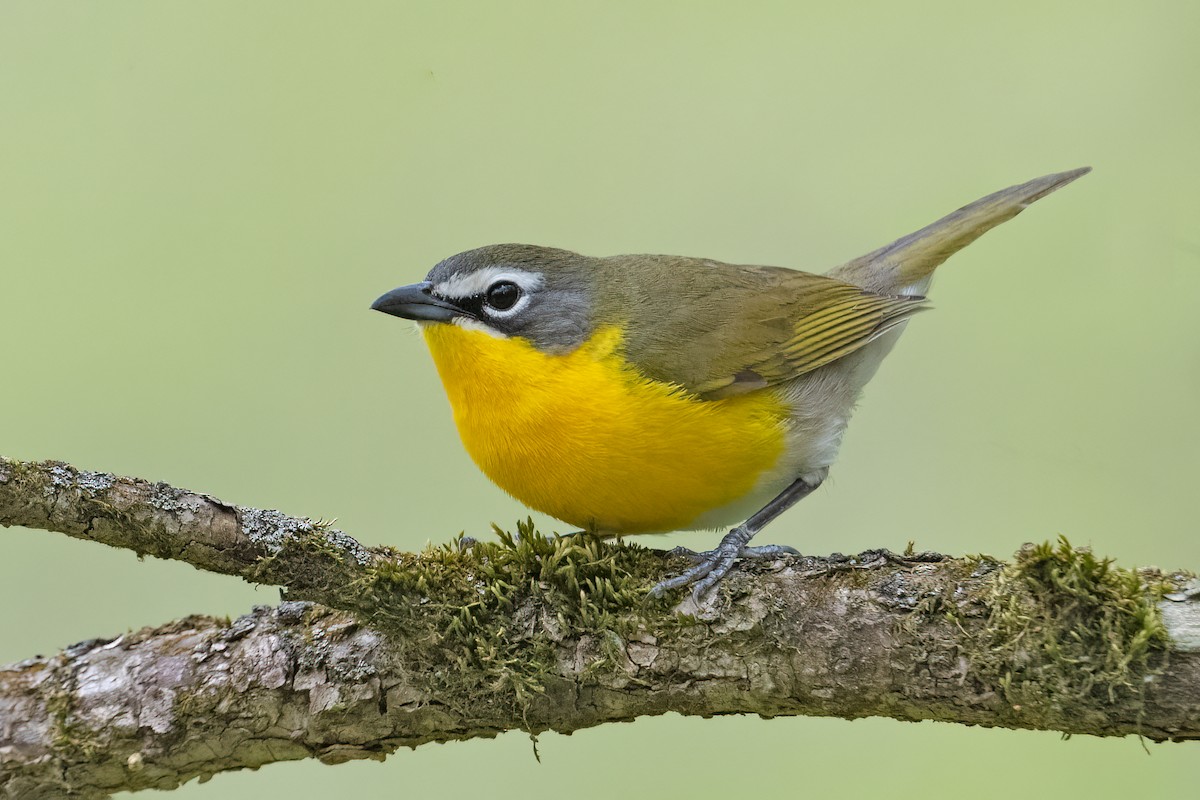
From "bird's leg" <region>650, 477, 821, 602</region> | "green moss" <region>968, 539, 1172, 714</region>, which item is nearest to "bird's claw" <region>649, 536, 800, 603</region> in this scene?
"bird's leg" <region>650, 477, 821, 602</region>

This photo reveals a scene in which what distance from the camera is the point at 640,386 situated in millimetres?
4707

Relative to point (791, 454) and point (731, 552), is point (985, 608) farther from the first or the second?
point (791, 454)

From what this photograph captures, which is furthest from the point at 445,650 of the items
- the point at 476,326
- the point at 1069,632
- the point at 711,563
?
the point at 1069,632

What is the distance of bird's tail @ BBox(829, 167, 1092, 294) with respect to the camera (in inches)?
242

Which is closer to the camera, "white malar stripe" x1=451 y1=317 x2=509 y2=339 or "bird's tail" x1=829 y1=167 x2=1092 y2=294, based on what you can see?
"white malar stripe" x1=451 y1=317 x2=509 y2=339

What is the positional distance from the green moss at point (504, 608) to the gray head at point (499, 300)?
1.15 metres

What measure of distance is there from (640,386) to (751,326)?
946 millimetres

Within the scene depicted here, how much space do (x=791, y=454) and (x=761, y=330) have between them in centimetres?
75

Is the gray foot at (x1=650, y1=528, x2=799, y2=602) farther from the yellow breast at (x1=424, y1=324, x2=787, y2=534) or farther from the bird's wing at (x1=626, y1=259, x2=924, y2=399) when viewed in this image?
the bird's wing at (x1=626, y1=259, x2=924, y2=399)

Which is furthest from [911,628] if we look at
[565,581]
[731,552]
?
[565,581]

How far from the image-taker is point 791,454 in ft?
16.3

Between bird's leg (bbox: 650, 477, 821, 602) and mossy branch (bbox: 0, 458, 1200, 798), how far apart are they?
10 cm

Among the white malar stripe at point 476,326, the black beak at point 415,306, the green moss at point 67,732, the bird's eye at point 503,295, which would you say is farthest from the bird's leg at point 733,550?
the green moss at point 67,732

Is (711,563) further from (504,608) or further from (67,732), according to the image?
(67,732)
